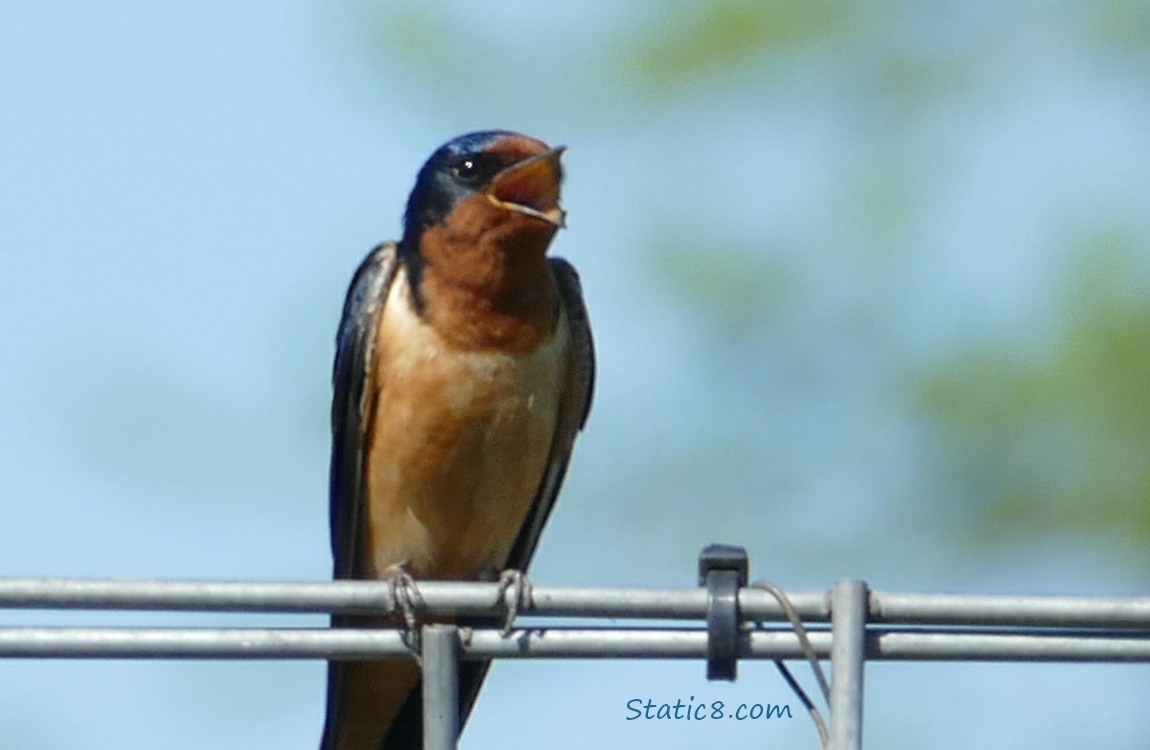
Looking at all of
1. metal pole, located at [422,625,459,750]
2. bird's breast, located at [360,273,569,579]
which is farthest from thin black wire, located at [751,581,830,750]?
bird's breast, located at [360,273,569,579]

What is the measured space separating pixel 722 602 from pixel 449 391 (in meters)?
2.42

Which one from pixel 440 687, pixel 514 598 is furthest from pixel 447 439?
pixel 440 687

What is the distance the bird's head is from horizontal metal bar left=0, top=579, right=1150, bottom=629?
2369 mm

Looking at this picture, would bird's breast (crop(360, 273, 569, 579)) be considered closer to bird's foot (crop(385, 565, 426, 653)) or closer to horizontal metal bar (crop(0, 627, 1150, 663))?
bird's foot (crop(385, 565, 426, 653))

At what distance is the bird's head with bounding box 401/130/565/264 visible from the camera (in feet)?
19.1

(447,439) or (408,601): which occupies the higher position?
(447,439)

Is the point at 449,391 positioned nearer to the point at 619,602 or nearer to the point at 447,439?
the point at 447,439

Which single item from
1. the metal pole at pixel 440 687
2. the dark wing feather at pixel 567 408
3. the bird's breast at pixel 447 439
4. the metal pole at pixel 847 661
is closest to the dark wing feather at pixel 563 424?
the dark wing feather at pixel 567 408

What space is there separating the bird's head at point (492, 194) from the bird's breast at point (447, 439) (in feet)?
0.71

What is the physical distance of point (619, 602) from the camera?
3.42 metres

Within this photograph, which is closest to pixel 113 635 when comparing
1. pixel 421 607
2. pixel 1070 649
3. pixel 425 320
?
pixel 421 607

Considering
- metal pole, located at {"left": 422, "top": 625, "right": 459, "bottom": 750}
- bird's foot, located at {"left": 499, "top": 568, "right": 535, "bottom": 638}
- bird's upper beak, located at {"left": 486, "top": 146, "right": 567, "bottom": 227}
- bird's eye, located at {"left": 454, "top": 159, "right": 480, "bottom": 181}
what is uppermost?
bird's eye, located at {"left": 454, "top": 159, "right": 480, "bottom": 181}

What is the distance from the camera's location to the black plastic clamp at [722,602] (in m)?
3.42

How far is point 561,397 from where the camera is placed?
6082 millimetres
